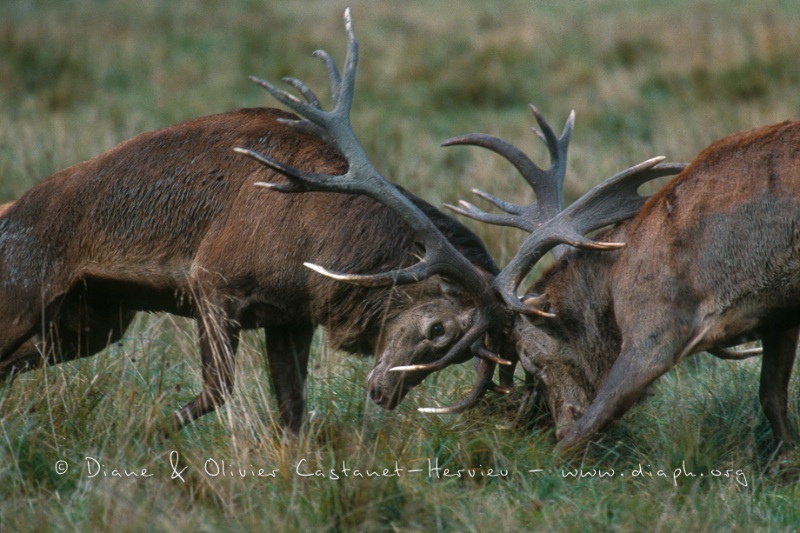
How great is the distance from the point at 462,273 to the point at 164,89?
35.1 feet

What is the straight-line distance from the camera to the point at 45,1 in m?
23.2

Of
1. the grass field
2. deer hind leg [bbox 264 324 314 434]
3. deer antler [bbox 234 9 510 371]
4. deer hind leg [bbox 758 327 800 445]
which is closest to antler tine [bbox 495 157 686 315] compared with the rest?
deer antler [bbox 234 9 510 371]

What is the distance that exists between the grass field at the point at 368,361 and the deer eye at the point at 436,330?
0.40 metres

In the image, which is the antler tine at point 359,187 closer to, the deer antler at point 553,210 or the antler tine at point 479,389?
the deer antler at point 553,210

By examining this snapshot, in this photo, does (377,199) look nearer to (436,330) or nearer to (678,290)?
(436,330)

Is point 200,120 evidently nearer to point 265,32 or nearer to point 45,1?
point 265,32

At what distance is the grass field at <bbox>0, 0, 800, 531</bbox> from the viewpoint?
→ 4.18 metres

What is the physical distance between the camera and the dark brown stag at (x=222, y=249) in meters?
5.12

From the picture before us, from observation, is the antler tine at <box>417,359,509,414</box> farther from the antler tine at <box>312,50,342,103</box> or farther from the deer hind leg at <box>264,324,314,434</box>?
the antler tine at <box>312,50,342,103</box>

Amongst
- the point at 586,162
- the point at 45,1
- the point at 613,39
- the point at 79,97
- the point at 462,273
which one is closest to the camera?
the point at 462,273

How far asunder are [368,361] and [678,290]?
191 cm

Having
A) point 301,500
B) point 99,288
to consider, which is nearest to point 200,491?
point 301,500

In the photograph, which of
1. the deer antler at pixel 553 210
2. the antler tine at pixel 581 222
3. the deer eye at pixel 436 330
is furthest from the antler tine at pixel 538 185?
the deer eye at pixel 436 330

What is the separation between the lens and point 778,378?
5.23 metres
